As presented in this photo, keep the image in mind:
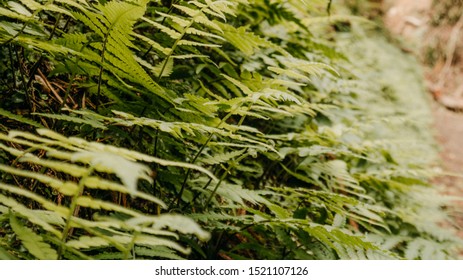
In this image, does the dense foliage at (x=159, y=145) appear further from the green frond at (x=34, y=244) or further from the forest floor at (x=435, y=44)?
the forest floor at (x=435, y=44)

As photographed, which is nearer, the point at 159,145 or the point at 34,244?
the point at 34,244

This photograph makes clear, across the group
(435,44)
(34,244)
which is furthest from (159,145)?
(435,44)

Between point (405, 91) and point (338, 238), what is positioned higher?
point (338, 238)

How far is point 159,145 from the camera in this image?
1.53 metres

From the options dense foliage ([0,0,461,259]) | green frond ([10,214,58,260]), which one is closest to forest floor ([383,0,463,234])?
dense foliage ([0,0,461,259])

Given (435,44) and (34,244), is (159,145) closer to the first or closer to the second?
(34,244)

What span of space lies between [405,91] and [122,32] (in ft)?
23.2

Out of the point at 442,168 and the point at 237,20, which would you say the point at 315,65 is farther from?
the point at 442,168

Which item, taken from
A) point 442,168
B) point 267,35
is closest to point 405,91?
point 442,168

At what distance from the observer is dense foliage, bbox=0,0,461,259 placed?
85cm

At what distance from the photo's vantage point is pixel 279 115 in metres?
2.16

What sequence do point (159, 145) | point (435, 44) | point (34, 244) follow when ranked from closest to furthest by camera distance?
1. point (34, 244)
2. point (159, 145)
3. point (435, 44)

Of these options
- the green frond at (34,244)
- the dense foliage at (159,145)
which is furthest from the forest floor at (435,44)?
the green frond at (34,244)

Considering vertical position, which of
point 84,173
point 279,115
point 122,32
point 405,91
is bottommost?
point 405,91
